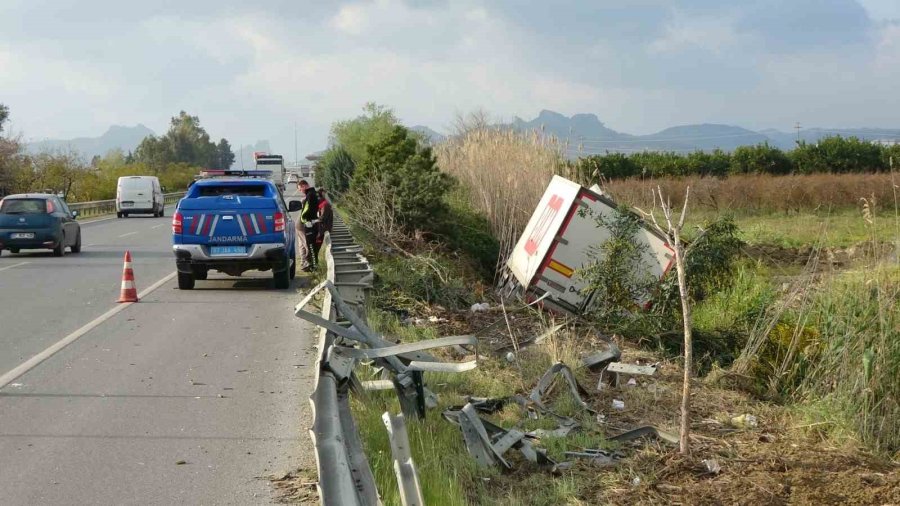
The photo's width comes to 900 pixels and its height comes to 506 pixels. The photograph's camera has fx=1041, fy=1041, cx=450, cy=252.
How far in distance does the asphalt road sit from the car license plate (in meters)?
0.71

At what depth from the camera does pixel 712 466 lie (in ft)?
22.7

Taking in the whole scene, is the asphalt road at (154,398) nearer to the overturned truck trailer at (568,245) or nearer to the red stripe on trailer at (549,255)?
the red stripe on trailer at (549,255)

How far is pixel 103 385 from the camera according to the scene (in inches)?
386

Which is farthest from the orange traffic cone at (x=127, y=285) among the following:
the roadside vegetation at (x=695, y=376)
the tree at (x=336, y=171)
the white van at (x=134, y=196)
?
the white van at (x=134, y=196)

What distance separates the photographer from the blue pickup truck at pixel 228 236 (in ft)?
57.5

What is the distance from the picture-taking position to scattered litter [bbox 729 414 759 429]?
8570mm

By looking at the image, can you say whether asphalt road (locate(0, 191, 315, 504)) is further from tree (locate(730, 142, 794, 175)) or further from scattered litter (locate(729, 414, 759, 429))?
tree (locate(730, 142, 794, 175))

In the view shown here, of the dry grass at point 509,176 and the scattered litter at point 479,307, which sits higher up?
the dry grass at point 509,176

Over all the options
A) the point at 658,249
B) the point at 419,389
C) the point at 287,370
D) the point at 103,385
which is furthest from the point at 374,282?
the point at 419,389

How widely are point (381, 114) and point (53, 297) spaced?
76.9 m

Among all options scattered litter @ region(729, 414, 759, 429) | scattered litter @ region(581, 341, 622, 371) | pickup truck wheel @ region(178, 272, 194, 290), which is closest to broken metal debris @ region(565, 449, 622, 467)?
scattered litter @ region(729, 414, 759, 429)

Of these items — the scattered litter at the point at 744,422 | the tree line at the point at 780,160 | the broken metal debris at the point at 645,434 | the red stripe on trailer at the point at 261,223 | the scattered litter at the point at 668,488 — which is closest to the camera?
the scattered litter at the point at 668,488

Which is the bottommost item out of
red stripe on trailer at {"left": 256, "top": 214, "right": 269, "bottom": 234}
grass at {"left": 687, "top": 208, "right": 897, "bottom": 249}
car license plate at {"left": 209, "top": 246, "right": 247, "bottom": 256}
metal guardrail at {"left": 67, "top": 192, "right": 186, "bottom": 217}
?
metal guardrail at {"left": 67, "top": 192, "right": 186, "bottom": 217}

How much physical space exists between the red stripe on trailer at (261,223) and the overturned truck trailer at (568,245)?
4627mm
